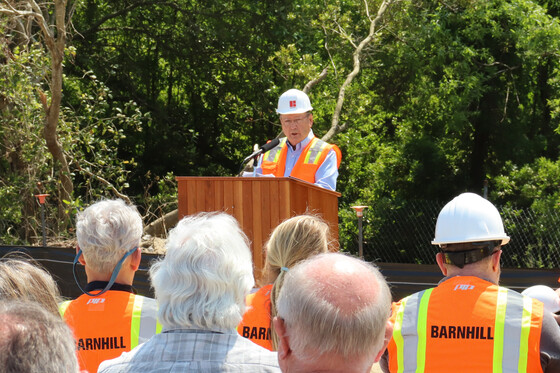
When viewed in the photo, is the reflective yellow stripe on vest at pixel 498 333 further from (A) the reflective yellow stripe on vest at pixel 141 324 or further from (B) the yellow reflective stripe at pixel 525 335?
(A) the reflective yellow stripe on vest at pixel 141 324

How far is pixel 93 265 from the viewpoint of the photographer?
314 cm

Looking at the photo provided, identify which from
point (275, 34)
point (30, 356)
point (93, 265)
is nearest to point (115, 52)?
point (275, 34)

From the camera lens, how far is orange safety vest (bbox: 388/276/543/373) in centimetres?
294

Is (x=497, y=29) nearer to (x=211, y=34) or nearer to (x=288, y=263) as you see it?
(x=211, y=34)

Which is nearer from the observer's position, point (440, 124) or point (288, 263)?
point (288, 263)

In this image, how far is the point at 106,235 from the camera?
3.10 metres

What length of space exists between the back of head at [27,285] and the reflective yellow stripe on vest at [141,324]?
464 millimetres

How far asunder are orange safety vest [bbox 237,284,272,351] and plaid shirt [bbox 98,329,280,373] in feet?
3.34

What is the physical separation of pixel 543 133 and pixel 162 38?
7.78 metres

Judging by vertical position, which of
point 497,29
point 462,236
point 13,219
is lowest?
point 13,219

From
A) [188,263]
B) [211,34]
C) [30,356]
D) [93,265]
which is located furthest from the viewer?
[211,34]

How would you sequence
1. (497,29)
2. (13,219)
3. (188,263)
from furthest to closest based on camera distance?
(497,29), (13,219), (188,263)

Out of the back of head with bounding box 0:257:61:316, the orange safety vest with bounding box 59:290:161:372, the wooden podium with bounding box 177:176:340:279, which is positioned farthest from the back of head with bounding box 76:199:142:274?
the wooden podium with bounding box 177:176:340:279

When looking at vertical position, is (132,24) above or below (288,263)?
above
